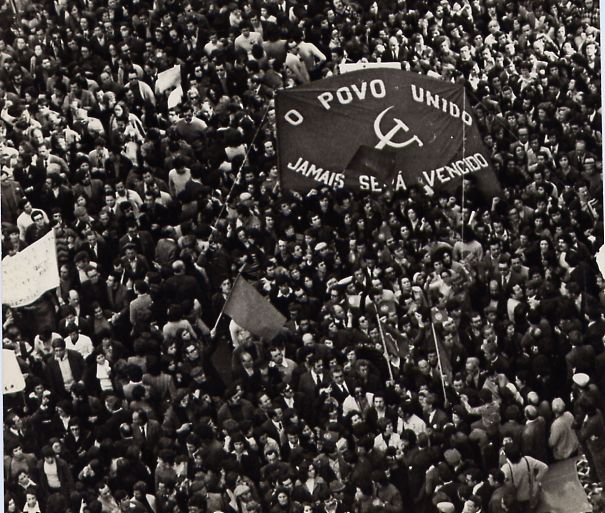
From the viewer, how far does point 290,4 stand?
17.8 feet

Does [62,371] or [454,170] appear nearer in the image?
[62,371]

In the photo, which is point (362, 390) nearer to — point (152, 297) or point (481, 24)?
point (152, 297)

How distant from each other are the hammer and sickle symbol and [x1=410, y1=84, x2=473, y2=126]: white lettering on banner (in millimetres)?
150

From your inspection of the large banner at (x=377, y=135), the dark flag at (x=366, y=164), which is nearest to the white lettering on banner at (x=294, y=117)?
the large banner at (x=377, y=135)

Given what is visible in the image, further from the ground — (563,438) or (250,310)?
(250,310)

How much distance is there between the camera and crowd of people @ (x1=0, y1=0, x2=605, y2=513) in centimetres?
520

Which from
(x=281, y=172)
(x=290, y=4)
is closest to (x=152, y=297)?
(x=281, y=172)

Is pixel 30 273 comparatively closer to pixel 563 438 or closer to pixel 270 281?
pixel 270 281

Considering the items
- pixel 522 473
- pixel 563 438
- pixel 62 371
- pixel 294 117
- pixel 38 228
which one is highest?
pixel 294 117

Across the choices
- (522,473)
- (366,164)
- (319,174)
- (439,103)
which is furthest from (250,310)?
(522,473)

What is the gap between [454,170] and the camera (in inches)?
211

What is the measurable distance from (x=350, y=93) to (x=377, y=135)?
25 centimetres

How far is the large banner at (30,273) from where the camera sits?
523 cm

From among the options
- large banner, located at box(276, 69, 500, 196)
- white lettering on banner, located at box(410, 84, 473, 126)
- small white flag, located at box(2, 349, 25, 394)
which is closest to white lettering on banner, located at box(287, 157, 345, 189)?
large banner, located at box(276, 69, 500, 196)
